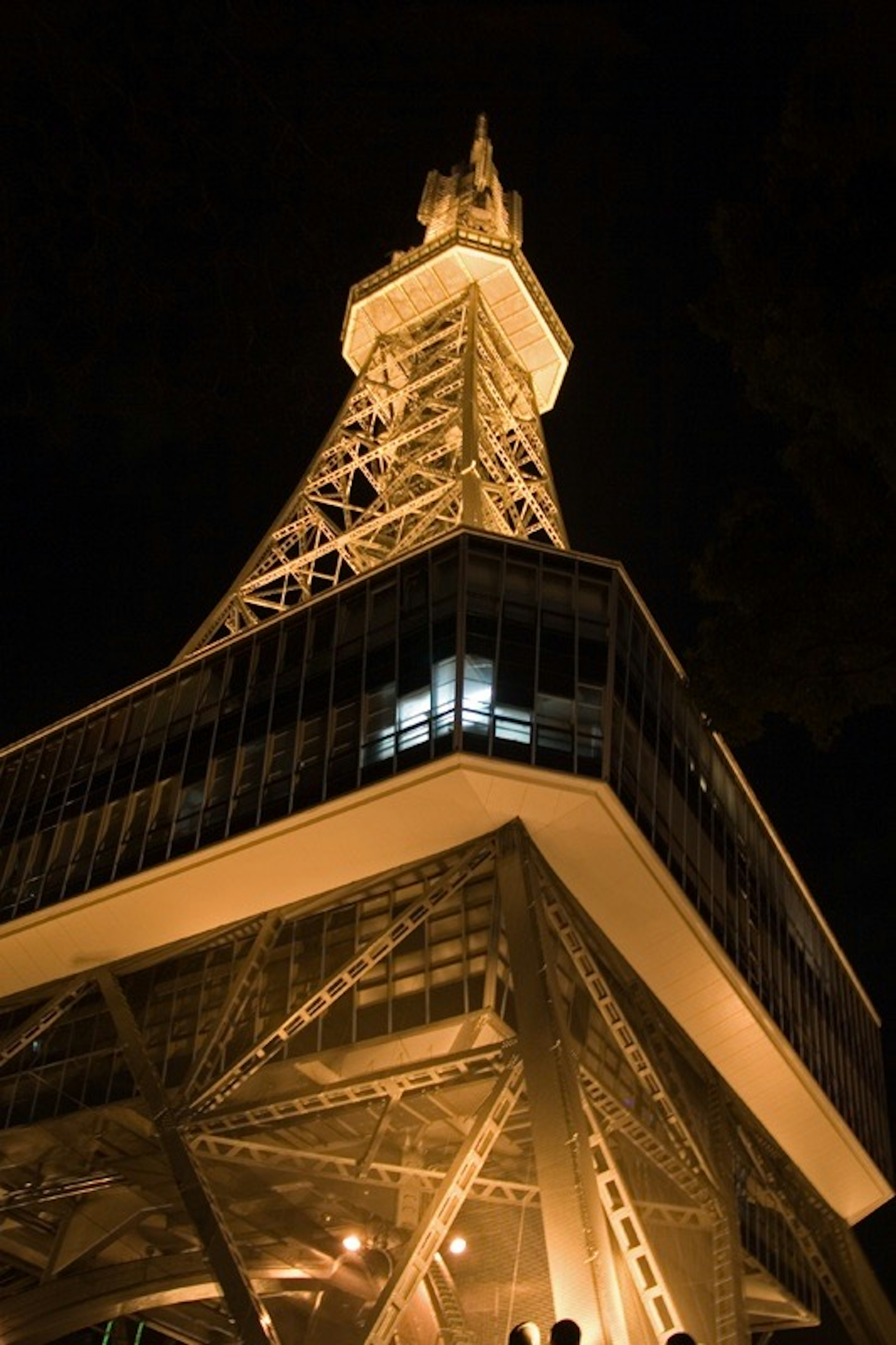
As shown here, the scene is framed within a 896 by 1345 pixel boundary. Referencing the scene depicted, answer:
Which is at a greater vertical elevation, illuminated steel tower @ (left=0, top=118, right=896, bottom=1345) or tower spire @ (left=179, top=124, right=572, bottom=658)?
tower spire @ (left=179, top=124, right=572, bottom=658)

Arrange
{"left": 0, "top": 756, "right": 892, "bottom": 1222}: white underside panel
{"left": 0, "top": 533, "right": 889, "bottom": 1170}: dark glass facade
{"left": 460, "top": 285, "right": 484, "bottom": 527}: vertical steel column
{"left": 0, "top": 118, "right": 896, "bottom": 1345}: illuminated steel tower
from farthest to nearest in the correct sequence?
{"left": 460, "top": 285, "right": 484, "bottom": 527}: vertical steel column → {"left": 0, "top": 533, "right": 889, "bottom": 1170}: dark glass facade → {"left": 0, "top": 756, "right": 892, "bottom": 1222}: white underside panel → {"left": 0, "top": 118, "right": 896, "bottom": 1345}: illuminated steel tower

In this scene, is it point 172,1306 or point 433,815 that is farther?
point 172,1306

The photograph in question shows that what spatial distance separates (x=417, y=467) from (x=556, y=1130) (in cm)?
3143

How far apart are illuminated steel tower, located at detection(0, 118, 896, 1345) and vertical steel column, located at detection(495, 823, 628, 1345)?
0.09m

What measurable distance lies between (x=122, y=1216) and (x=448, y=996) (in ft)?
37.2

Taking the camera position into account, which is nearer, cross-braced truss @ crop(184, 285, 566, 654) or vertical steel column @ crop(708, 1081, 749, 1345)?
vertical steel column @ crop(708, 1081, 749, 1345)

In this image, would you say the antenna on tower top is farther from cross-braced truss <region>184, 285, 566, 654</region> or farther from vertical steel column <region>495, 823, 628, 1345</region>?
vertical steel column <region>495, 823, 628, 1345</region>

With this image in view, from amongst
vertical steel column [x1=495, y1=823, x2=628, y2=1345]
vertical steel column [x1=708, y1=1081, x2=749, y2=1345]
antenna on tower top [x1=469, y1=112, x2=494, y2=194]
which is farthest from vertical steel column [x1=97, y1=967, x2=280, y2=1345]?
antenna on tower top [x1=469, y1=112, x2=494, y2=194]

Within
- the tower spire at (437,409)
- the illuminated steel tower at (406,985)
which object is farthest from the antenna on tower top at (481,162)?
the illuminated steel tower at (406,985)

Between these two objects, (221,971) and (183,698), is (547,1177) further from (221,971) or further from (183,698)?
(183,698)

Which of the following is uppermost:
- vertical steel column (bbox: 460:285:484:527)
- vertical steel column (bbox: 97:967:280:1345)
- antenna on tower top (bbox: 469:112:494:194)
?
antenna on tower top (bbox: 469:112:494:194)

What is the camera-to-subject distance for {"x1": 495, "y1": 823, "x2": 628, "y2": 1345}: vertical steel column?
70.9 ft

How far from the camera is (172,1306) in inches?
1409

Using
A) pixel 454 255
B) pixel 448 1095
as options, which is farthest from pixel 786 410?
pixel 454 255
